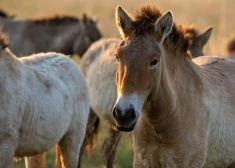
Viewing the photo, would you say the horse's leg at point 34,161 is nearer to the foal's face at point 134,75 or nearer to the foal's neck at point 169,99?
Answer: the foal's neck at point 169,99

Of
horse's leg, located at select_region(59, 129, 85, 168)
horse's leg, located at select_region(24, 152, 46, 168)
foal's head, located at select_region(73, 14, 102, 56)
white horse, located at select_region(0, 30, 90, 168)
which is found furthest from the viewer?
foal's head, located at select_region(73, 14, 102, 56)

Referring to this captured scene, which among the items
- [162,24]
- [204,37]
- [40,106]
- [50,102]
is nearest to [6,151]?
[40,106]

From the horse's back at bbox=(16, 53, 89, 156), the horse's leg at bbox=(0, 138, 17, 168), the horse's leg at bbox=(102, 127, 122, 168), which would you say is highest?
the horse's back at bbox=(16, 53, 89, 156)

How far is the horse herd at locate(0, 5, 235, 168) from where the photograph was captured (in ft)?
15.8

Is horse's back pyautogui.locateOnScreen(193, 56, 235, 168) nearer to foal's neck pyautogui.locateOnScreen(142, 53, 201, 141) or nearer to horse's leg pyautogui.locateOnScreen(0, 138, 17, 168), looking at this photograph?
foal's neck pyautogui.locateOnScreen(142, 53, 201, 141)

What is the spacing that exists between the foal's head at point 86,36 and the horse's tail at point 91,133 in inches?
142

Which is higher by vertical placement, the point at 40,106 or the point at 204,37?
the point at 204,37

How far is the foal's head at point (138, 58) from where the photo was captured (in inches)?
179

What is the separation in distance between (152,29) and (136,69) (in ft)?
1.47

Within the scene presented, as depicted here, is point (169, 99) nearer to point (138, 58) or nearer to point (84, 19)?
point (138, 58)

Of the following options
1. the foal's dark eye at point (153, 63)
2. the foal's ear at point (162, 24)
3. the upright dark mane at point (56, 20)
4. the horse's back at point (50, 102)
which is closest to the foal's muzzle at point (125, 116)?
the foal's dark eye at point (153, 63)

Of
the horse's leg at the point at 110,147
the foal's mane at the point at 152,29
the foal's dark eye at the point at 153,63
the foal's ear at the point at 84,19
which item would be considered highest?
the foal's ear at the point at 84,19

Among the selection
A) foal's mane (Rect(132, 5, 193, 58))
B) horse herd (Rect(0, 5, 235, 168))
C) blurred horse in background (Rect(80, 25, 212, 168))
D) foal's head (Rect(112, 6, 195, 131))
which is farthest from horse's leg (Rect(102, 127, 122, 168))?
foal's head (Rect(112, 6, 195, 131))

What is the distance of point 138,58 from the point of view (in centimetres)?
474
